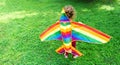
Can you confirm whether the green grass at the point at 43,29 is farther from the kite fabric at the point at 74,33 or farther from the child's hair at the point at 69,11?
the child's hair at the point at 69,11

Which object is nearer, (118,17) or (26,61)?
(26,61)

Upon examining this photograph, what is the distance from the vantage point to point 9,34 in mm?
6137

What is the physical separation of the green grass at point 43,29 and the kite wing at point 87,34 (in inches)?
15.9

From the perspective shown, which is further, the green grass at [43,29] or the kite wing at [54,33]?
the green grass at [43,29]

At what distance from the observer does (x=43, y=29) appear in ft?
20.5

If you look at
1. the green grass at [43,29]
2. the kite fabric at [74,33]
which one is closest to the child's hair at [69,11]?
the kite fabric at [74,33]

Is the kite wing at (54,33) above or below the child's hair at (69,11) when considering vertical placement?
below

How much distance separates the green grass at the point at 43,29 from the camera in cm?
500

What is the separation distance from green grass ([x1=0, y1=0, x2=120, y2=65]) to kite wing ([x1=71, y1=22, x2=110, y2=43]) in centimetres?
40

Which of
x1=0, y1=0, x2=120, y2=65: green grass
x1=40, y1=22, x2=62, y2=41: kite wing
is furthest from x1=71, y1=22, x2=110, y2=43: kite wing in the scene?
x1=0, y1=0, x2=120, y2=65: green grass

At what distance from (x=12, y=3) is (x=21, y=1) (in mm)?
276

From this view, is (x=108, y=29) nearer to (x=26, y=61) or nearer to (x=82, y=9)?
(x=82, y=9)

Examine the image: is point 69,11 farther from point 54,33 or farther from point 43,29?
point 43,29

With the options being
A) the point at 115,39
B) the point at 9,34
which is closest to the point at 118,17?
the point at 115,39
